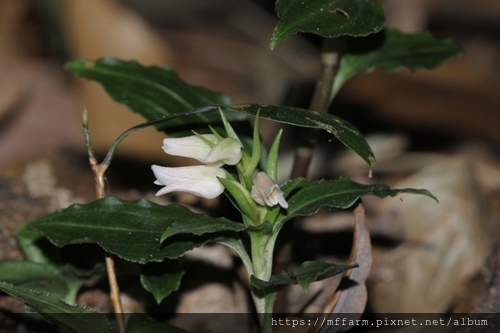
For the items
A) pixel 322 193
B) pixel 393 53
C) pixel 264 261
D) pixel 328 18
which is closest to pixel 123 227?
pixel 264 261

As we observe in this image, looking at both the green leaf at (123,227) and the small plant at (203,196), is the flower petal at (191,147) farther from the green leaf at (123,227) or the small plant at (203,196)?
the green leaf at (123,227)

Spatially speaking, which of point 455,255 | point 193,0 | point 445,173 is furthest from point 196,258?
point 193,0

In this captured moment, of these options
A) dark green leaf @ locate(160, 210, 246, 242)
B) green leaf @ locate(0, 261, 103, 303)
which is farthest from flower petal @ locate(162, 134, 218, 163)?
green leaf @ locate(0, 261, 103, 303)

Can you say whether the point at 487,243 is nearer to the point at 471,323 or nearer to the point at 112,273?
the point at 471,323

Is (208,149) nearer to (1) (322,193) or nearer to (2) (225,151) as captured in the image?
(2) (225,151)

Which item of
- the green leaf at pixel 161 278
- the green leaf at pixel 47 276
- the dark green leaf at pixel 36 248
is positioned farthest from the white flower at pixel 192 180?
the dark green leaf at pixel 36 248

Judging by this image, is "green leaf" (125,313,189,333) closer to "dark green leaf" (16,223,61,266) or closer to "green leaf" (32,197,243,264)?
"green leaf" (32,197,243,264)
